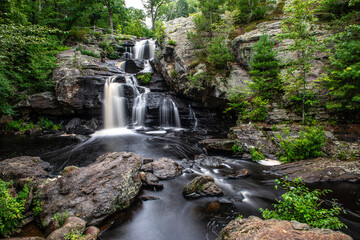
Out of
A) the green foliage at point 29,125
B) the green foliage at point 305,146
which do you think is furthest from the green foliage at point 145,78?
the green foliage at point 305,146

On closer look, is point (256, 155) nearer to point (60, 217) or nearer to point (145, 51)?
point (60, 217)

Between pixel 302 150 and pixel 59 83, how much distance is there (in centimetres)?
1663

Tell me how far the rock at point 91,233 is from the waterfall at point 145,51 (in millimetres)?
21924

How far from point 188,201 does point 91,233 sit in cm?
260

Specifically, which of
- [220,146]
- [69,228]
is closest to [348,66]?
[220,146]

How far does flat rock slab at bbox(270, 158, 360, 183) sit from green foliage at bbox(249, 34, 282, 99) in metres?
5.01

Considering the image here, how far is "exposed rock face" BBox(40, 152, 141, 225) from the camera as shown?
3.84 meters

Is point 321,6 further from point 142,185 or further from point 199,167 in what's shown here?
point 142,185

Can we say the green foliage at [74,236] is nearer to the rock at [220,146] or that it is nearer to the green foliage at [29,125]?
the rock at [220,146]

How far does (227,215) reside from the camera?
13.9ft

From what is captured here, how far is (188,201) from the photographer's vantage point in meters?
4.89

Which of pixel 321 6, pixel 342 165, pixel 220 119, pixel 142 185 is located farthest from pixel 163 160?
pixel 321 6

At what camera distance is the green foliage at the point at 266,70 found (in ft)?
32.4

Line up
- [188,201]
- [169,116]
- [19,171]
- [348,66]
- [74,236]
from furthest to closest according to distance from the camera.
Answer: [169,116]
[348,66]
[19,171]
[188,201]
[74,236]
